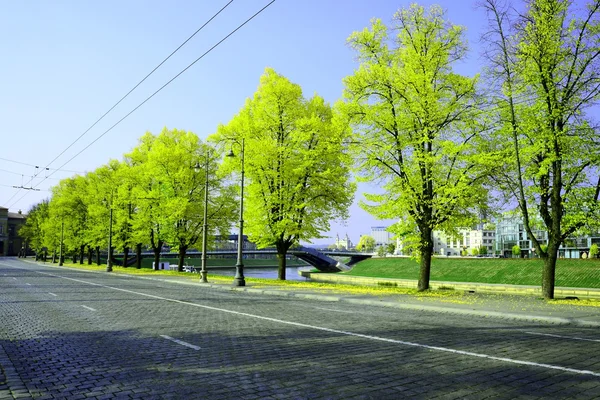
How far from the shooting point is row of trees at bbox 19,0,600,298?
55.7 feet

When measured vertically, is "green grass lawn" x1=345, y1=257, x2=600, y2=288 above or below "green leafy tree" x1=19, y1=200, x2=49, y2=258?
below

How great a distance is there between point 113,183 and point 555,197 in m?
44.4

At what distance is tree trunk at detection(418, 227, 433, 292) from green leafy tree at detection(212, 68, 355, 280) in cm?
678

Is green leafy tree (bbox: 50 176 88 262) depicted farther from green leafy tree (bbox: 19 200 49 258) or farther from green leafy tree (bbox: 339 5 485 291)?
green leafy tree (bbox: 339 5 485 291)

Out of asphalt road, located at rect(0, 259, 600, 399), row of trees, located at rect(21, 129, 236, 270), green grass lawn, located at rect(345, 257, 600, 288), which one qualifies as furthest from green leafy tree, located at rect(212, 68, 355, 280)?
green grass lawn, located at rect(345, 257, 600, 288)

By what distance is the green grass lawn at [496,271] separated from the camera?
3921 cm

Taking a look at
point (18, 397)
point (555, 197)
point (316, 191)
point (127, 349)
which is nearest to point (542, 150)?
point (555, 197)

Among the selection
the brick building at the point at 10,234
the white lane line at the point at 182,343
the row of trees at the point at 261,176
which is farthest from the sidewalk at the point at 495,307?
the brick building at the point at 10,234

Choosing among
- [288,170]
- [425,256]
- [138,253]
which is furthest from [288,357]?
[138,253]

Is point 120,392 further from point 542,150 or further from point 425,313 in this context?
point 542,150

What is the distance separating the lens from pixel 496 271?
46906 mm

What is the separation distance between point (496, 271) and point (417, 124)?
32.4 meters

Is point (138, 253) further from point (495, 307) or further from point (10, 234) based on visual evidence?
point (10, 234)

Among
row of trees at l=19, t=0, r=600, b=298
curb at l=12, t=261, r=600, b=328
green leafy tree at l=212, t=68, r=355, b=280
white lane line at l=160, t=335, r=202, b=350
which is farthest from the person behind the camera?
green leafy tree at l=212, t=68, r=355, b=280
